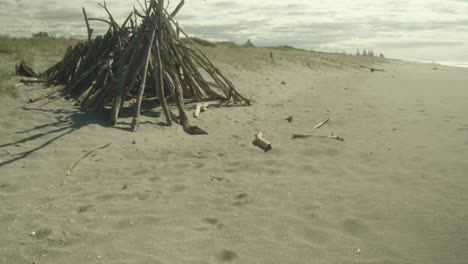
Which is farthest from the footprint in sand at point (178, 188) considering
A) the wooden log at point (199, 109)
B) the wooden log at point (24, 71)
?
the wooden log at point (24, 71)

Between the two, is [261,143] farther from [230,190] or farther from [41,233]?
[41,233]

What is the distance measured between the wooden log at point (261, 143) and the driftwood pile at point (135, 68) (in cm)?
91

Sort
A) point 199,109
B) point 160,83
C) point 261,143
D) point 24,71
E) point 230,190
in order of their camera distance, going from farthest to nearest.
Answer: point 24,71 < point 199,109 < point 160,83 < point 261,143 < point 230,190

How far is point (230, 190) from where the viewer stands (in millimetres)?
3980

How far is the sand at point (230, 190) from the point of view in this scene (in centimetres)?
296

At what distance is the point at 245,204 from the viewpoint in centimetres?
367

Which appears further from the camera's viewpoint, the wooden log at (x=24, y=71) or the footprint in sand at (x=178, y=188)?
the wooden log at (x=24, y=71)

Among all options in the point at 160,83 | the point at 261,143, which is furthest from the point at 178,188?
the point at 160,83

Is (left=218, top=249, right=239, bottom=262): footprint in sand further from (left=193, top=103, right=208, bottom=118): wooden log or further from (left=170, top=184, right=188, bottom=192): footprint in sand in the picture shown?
(left=193, top=103, right=208, bottom=118): wooden log

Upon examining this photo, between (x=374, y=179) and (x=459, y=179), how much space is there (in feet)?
2.61

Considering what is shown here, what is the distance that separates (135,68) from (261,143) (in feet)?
8.95

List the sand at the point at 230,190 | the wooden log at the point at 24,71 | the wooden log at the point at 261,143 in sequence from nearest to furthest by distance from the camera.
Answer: the sand at the point at 230,190 < the wooden log at the point at 261,143 < the wooden log at the point at 24,71

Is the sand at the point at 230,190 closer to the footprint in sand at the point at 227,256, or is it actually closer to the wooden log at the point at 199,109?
the footprint in sand at the point at 227,256

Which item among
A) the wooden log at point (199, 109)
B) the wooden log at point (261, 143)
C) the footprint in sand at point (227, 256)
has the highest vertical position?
the wooden log at point (199, 109)
